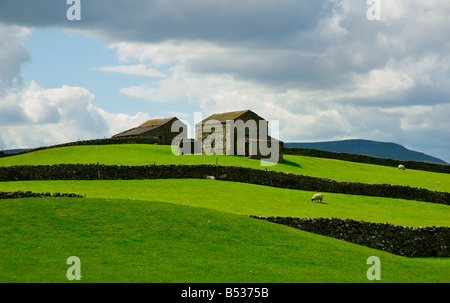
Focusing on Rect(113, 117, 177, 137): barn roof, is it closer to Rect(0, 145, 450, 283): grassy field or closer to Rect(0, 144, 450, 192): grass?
Rect(0, 144, 450, 192): grass

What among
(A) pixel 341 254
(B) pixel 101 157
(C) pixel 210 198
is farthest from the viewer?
(B) pixel 101 157

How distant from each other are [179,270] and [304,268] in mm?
5143

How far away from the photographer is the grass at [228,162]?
5219 cm

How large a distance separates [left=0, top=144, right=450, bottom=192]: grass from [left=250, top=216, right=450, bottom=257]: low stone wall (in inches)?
Answer: 862

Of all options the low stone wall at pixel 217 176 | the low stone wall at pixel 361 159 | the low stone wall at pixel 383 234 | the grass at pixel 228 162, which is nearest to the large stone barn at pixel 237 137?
the grass at pixel 228 162

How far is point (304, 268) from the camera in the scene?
1894cm

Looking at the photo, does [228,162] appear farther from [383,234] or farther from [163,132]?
[163,132]

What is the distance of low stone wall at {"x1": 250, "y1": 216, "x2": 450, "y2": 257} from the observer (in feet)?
96.5

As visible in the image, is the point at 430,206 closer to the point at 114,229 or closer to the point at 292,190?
the point at 292,190

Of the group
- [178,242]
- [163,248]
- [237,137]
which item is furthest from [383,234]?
[237,137]

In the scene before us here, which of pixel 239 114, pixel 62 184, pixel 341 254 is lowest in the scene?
A: pixel 341 254

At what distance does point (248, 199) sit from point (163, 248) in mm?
17158

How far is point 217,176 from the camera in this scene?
44.3 m
